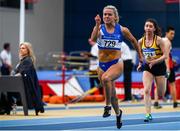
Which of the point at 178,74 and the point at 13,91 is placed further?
the point at 178,74

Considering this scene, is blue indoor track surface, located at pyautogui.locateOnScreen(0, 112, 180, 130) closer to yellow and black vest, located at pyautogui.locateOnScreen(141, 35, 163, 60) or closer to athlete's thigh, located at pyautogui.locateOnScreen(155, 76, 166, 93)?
athlete's thigh, located at pyautogui.locateOnScreen(155, 76, 166, 93)

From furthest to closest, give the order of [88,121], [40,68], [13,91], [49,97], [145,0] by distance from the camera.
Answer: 1. [145,0]
2. [40,68]
3. [49,97]
4. [13,91]
5. [88,121]

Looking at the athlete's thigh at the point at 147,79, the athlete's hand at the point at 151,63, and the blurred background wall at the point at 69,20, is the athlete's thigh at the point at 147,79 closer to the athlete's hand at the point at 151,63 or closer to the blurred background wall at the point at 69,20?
the athlete's hand at the point at 151,63

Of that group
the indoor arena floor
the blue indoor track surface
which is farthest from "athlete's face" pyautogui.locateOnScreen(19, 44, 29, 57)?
the blue indoor track surface

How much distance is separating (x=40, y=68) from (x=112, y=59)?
17968 mm

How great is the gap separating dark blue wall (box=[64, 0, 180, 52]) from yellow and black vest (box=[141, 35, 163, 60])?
18097mm

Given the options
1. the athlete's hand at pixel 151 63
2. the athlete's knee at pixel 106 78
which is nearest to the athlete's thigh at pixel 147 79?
the athlete's hand at pixel 151 63

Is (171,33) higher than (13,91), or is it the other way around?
(171,33)

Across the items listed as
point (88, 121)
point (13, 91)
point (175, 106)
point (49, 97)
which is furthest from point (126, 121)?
point (49, 97)

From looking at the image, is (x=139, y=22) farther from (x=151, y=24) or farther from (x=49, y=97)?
(x=151, y=24)

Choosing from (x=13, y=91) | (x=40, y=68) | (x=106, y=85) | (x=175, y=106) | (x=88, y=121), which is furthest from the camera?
(x=40, y=68)

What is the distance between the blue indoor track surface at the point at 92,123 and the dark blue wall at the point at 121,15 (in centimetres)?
1815

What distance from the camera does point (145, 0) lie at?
1273 inches

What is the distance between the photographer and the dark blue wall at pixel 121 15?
3219 centimetres
